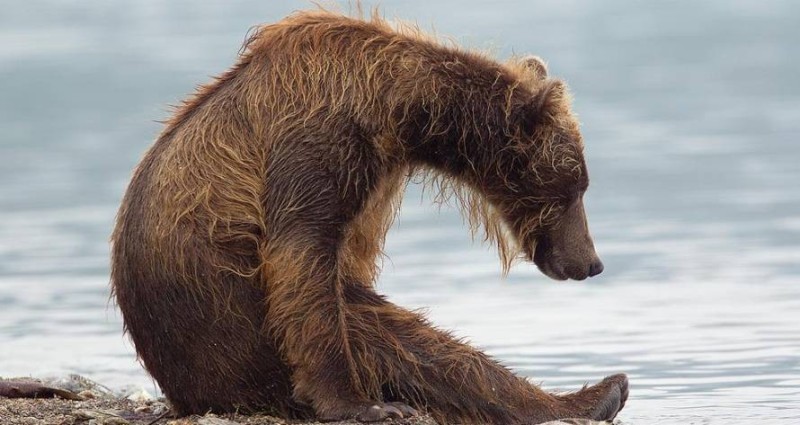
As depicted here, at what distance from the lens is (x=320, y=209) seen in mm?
8445

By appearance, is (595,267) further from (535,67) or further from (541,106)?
(535,67)

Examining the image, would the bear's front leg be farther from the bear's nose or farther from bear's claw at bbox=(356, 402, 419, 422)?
the bear's nose

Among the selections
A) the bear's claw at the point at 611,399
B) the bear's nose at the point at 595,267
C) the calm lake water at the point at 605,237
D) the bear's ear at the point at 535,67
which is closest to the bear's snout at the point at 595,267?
the bear's nose at the point at 595,267

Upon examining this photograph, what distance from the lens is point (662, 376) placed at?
11898 mm

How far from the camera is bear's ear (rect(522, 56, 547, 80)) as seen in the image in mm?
9344

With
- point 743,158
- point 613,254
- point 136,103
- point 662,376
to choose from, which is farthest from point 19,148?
point 662,376

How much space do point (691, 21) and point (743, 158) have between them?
2175 cm

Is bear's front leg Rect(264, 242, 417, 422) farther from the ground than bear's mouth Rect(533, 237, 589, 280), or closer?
closer

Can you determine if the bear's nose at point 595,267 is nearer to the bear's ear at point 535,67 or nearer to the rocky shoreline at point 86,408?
the rocky shoreline at point 86,408

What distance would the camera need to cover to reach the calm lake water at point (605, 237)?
40.8 ft

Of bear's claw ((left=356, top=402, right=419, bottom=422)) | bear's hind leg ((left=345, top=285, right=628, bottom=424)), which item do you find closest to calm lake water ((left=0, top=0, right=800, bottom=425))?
bear's hind leg ((left=345, top=285, right=628, bottom=424))

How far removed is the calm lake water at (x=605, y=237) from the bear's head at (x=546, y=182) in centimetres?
61

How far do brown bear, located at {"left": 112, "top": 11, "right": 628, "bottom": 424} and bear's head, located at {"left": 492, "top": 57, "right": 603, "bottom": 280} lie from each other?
0.01 metres

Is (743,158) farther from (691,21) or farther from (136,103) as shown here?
(691,21)
